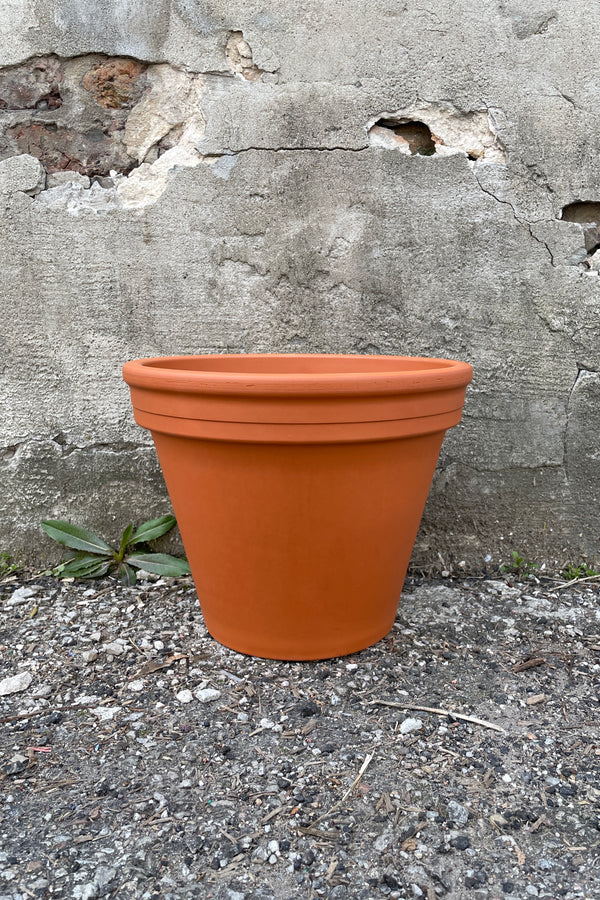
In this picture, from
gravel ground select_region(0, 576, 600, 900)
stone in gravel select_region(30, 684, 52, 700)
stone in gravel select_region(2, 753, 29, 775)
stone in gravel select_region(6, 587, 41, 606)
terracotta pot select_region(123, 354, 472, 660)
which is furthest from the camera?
stone in gravel select_region(6, 587, 41, 606)

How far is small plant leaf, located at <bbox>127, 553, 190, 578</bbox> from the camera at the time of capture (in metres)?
1.83

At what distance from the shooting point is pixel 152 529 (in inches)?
73.7

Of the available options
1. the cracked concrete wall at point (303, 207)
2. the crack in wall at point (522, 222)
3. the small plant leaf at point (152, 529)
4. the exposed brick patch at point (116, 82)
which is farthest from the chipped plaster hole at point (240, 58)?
the small plant leaf at point (152, 529)

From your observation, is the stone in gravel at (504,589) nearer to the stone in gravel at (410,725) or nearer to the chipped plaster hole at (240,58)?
the stone in gravel at (410,725)

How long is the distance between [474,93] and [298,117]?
0.47m

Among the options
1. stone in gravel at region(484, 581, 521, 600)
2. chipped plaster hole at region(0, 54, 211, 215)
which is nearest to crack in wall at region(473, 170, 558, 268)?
chipped plaster hole at region(0, 54, 211, 215)

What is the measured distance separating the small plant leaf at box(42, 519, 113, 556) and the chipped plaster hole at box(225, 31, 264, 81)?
131 centimetres

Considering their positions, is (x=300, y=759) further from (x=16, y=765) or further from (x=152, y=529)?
(x=152, y=529)

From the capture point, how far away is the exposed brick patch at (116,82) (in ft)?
5.82

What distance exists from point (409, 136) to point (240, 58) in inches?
19.4

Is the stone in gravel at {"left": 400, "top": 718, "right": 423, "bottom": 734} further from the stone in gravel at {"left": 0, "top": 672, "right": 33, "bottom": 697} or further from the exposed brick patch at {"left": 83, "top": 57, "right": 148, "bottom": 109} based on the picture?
the exposed brick patch at {"left": 83, "top": 57, "right": 148, "bottom": 109}

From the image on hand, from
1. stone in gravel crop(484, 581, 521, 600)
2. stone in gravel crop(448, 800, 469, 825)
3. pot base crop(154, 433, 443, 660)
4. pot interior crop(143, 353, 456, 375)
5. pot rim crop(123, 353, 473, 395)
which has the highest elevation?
pot rim crop(123, 353, 473, 395)

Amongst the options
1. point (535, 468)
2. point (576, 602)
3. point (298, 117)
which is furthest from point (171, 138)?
point (576, 602)

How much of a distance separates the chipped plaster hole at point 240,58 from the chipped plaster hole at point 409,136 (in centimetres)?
36
